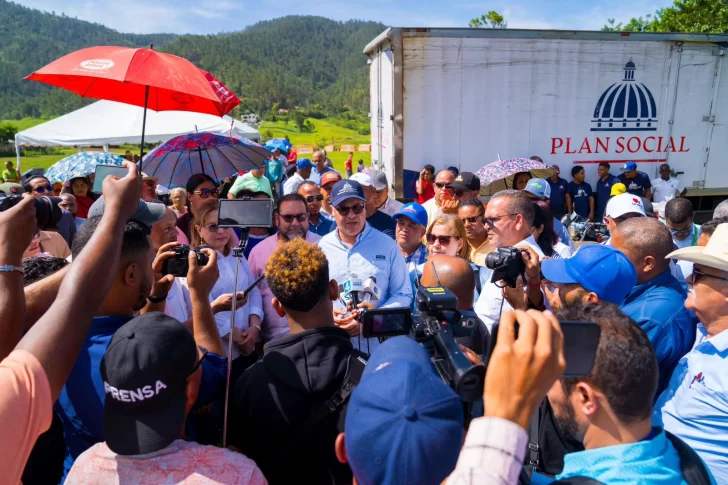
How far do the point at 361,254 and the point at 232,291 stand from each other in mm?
908

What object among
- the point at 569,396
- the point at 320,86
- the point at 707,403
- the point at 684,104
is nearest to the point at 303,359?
the point at 569,396

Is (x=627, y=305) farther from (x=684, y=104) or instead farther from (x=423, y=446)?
(x=684, y=104)

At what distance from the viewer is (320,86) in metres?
136

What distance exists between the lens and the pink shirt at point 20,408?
1031 mm

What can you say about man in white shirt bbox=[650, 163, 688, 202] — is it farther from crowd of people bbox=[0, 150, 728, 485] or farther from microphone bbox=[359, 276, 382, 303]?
microphone bbox=[359, 276, 382, 303]

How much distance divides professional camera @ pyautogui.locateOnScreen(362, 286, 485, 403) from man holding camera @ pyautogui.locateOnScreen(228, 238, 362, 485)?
0.17m

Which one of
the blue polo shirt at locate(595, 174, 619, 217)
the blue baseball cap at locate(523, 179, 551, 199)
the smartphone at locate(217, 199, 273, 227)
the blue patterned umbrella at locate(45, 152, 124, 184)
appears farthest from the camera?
the blue polo shirt at locate(595, 174, 619, 217)

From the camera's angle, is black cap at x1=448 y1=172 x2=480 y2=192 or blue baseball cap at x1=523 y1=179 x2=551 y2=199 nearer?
blue baseball cap at x1=523 y1=179 x2=551 y2=199

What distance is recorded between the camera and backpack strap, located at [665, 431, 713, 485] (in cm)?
120

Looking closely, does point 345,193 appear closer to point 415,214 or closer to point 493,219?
point 415,214

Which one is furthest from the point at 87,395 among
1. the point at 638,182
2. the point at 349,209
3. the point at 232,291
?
the point at 638,182

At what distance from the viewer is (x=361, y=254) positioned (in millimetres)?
3242

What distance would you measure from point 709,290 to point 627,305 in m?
0.43

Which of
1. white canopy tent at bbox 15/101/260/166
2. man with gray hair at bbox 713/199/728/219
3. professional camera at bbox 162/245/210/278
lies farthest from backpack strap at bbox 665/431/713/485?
white canopy tent at bbox 15/101/260/166
